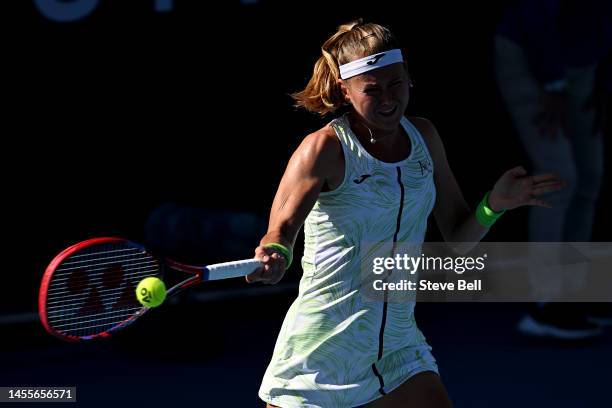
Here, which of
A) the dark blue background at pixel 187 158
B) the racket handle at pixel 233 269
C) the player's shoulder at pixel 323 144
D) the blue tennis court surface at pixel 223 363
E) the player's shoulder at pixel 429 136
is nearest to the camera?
the racket handle at pixel 233 269

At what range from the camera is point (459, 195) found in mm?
4500

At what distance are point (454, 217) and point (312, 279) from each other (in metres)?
0.53

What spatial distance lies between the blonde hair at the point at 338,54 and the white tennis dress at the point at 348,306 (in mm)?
90

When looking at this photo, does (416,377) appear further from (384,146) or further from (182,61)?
(182,61)

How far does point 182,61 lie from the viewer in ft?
24.0

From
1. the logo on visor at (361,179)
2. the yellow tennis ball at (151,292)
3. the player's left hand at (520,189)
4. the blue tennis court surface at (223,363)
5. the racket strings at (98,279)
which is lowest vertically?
the blue tennis court surface at (223,363)

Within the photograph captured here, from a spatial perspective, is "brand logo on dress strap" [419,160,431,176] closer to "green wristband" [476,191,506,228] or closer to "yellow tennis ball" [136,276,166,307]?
"green wristband" [476,191,506,228]

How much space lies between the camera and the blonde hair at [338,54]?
4191mm

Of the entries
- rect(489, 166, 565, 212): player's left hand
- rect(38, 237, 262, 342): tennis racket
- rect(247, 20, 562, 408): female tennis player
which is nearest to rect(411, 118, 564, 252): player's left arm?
rect(489, 166, 565, 212): player's left hand

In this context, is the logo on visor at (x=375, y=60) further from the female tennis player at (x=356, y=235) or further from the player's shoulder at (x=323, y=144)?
the player's shoulder at (x=323, y=144)

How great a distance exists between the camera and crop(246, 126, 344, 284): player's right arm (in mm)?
3984

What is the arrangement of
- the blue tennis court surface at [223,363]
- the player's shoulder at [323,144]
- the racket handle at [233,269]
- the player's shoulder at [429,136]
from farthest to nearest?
the blue tennis court surface at [223,363], the player's shoulder at [429,136], the player's shoulder at [323,144], the racket handle at [233,269]

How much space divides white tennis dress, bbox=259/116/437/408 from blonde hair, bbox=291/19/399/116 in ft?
0.29

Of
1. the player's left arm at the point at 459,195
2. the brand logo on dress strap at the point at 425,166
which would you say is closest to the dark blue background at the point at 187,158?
the player's left arm at the point at 459,195
